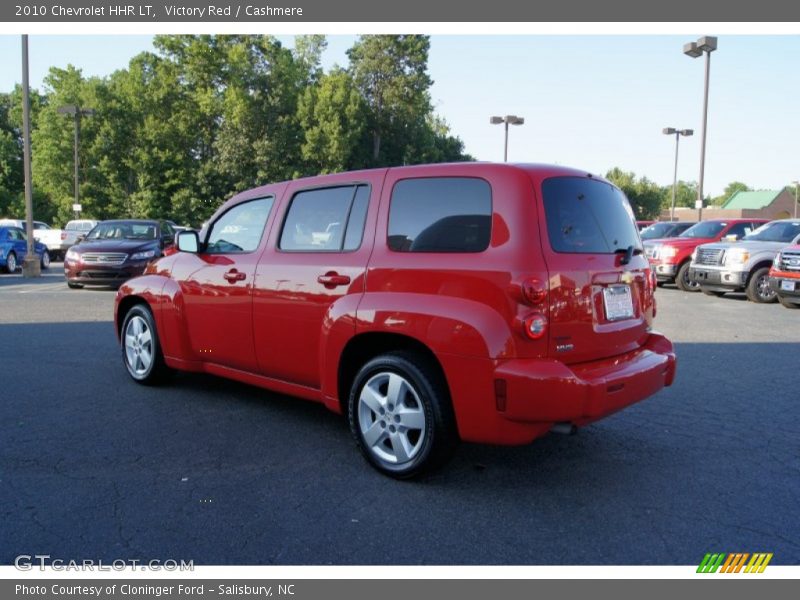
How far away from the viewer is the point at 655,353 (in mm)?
4230

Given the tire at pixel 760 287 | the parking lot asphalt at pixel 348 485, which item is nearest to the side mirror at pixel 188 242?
the parking lot asphalt at pixel 348 485

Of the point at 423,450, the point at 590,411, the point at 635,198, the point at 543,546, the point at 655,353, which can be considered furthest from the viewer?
the point at 635,198

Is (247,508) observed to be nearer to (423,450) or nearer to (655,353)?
(423,450)

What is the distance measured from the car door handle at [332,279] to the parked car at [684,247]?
45.3ft

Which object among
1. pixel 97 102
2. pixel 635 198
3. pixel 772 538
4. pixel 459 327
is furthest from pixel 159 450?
pixel 635 198

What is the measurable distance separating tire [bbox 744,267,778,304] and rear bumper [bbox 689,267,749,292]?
170 mm

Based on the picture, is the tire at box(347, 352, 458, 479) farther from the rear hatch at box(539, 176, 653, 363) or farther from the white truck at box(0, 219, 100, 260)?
the white truck at box(0, 219, 100, 260)

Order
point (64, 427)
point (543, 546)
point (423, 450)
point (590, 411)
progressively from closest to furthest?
point (543, 546)
point (590, 411)
point (423, 450)
point (64, 427)

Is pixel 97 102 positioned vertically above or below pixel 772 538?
above

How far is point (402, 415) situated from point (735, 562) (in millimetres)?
1798

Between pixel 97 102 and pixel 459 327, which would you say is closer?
pixel 459 327

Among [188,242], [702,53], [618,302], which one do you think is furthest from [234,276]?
[702,53]

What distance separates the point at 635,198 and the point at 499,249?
7610cm

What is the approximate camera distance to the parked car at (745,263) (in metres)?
13.9
